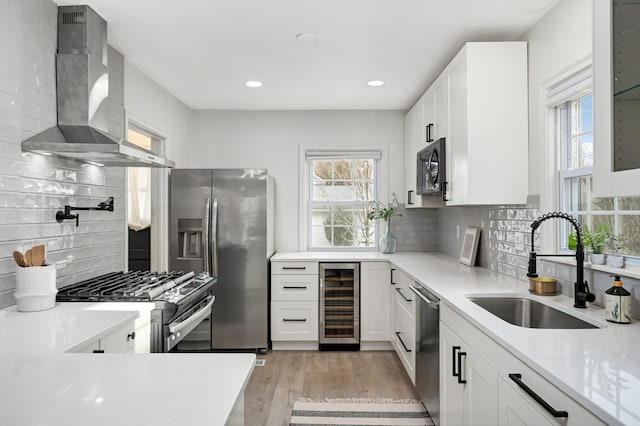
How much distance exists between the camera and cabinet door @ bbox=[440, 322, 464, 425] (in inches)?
78.0

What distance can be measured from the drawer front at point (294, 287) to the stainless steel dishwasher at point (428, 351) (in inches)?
54.0

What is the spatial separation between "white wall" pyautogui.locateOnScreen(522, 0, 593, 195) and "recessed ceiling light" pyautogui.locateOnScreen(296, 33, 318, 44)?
135 centimetres

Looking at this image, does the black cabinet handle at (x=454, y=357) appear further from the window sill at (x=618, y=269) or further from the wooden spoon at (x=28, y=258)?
the wooden spoon at (x=28, y=258)

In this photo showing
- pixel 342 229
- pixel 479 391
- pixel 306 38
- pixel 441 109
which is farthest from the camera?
pixel 342 229

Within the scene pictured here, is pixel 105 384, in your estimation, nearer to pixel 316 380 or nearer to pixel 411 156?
pixel 316 380

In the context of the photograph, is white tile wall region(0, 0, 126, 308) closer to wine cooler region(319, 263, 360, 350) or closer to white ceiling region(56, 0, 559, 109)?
white ceiling region(56, 0, 559, 109)

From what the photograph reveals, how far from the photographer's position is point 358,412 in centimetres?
278

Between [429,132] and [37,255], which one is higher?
Answer: [429,132]

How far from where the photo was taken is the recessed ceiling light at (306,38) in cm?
266

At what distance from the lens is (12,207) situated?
6.43 ft

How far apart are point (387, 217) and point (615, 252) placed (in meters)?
2.61

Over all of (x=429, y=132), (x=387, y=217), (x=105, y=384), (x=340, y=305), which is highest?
(x=429, y=132)

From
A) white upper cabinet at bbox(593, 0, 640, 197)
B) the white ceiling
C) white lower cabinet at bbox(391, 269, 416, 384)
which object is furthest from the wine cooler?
white upper cabinet at bbox(593, 0, 640, 197)

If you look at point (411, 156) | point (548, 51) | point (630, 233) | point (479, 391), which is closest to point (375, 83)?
point (411, 156)
